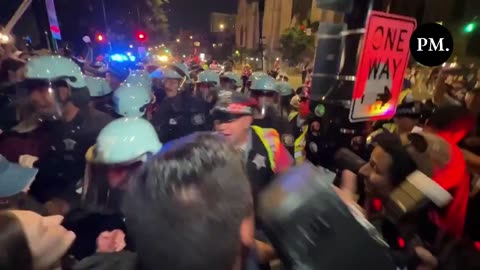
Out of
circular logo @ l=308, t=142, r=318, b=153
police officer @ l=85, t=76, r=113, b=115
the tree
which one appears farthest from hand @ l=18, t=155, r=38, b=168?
the tree

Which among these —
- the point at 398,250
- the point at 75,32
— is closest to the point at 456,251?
the point at 398,250

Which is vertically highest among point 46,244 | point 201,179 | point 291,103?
point 201,179

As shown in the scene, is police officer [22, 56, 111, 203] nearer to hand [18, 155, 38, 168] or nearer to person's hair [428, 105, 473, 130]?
hand [18, 155, 38, 168]

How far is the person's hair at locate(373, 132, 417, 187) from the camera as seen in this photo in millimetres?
2383

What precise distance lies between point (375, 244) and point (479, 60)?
17604 millimetres

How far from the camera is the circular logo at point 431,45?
4.06 metres

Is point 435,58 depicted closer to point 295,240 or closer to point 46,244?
point 295,240

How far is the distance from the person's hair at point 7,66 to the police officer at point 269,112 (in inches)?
135

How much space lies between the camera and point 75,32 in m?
23.6

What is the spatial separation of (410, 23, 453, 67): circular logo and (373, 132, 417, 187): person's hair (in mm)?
1890

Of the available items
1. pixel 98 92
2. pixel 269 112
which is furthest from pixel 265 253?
pixel 98 92

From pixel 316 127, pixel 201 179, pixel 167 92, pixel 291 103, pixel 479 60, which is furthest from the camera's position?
pixel 479 60

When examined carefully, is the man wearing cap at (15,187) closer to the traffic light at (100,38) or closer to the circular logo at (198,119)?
the circular logo at (198,119)

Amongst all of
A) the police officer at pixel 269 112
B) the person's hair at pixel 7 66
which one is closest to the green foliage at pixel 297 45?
the police officer at pixel 269 112
